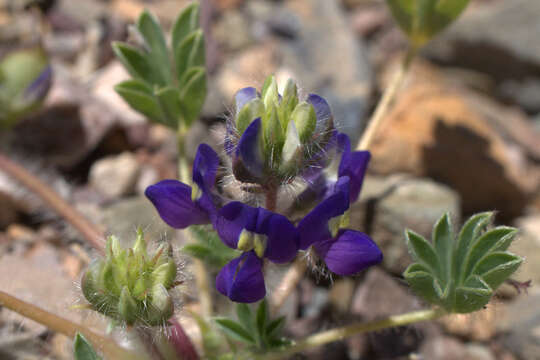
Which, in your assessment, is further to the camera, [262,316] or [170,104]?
[170,104]

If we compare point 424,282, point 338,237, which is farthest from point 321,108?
point 424,282

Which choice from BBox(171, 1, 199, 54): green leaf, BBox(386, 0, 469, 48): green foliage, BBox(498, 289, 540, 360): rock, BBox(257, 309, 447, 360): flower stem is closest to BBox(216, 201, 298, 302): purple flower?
BBox(257, 309, 447, 360): flower stem

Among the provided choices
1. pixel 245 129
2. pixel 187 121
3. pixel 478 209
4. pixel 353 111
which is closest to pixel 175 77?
pixel 187 121

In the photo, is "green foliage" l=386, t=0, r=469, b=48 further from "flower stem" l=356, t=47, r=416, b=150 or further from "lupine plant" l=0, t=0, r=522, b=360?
"lupine plant" l=0, t=0, r=522, b=360

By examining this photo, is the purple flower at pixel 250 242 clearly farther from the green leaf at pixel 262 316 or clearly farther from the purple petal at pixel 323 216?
the green leaf at pixel 262 316

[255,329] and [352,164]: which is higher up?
[352,164]

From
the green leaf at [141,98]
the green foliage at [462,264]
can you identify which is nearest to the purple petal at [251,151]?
the green foliage at [462,264]

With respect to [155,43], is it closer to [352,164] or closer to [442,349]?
[352,164]
